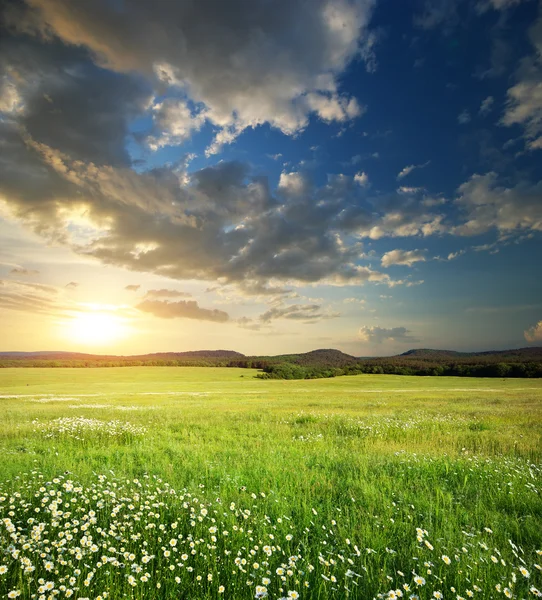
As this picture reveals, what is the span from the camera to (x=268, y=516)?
552 cm

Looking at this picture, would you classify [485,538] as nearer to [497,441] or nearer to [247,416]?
[497,441]

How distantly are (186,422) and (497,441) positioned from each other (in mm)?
12751

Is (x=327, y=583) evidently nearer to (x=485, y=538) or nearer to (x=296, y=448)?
(x=485, y=538)

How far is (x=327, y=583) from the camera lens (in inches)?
150

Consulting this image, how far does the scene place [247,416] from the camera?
1889 centimetres

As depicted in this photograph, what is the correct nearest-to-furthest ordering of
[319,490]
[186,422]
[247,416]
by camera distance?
[319,490]
[186,422]
[247,416]

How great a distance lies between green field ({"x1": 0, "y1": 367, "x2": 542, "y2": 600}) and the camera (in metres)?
3.69

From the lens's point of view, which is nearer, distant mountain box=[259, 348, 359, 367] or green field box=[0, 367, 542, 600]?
green field box=[0, 367, 542, 600]

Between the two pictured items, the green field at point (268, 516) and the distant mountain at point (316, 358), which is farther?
the distant mountain at point (316, 358)

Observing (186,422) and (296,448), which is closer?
(296,448)

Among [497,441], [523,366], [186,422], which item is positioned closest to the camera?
[497,441]

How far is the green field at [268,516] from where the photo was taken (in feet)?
12.1

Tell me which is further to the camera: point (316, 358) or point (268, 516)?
point (316, 358)

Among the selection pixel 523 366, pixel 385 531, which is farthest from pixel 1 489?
pixel 523 366
